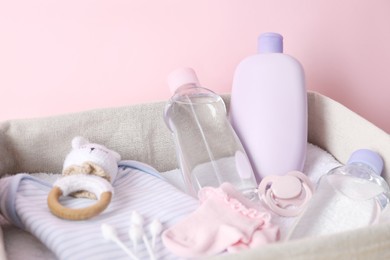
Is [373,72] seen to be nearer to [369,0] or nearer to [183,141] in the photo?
[369,0]

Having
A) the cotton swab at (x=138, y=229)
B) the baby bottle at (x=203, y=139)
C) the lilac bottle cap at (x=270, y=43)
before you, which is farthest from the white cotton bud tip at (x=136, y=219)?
the lilac bottle cap at (x=270, y=43)

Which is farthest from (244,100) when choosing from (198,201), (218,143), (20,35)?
(20,35)

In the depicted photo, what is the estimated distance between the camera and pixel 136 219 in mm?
501

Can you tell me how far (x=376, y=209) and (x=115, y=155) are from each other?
0.34 m

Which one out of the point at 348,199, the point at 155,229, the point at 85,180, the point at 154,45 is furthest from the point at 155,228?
the point at 154,45

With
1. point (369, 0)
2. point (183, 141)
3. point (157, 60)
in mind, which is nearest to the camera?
point (183, 141)

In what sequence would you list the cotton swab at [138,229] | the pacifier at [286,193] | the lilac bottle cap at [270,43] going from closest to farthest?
the cotton swab at [138,229]
the pacifier at [286,193]
the lilac bottle cap at [270,43]

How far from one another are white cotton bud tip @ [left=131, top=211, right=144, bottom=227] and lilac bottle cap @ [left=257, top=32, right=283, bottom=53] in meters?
0.32

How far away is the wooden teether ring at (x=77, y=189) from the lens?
0.50 metres

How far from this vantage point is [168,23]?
29.4 inches

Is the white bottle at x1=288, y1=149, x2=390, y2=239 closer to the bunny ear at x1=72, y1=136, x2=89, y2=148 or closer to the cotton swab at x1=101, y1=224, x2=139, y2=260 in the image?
the cotton swab at x1=101, y1=224, x2=139, y2=260

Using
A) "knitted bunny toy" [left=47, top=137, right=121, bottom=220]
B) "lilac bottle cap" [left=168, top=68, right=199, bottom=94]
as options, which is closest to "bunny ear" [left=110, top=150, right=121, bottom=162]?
"knitted bunny toy" [left=47, top=137, right=121, bottom=220]

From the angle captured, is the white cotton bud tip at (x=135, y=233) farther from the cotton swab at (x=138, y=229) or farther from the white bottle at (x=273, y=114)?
the white bottle at (x=273, y=114)

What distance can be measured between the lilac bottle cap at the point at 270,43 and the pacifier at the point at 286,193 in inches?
7.5
